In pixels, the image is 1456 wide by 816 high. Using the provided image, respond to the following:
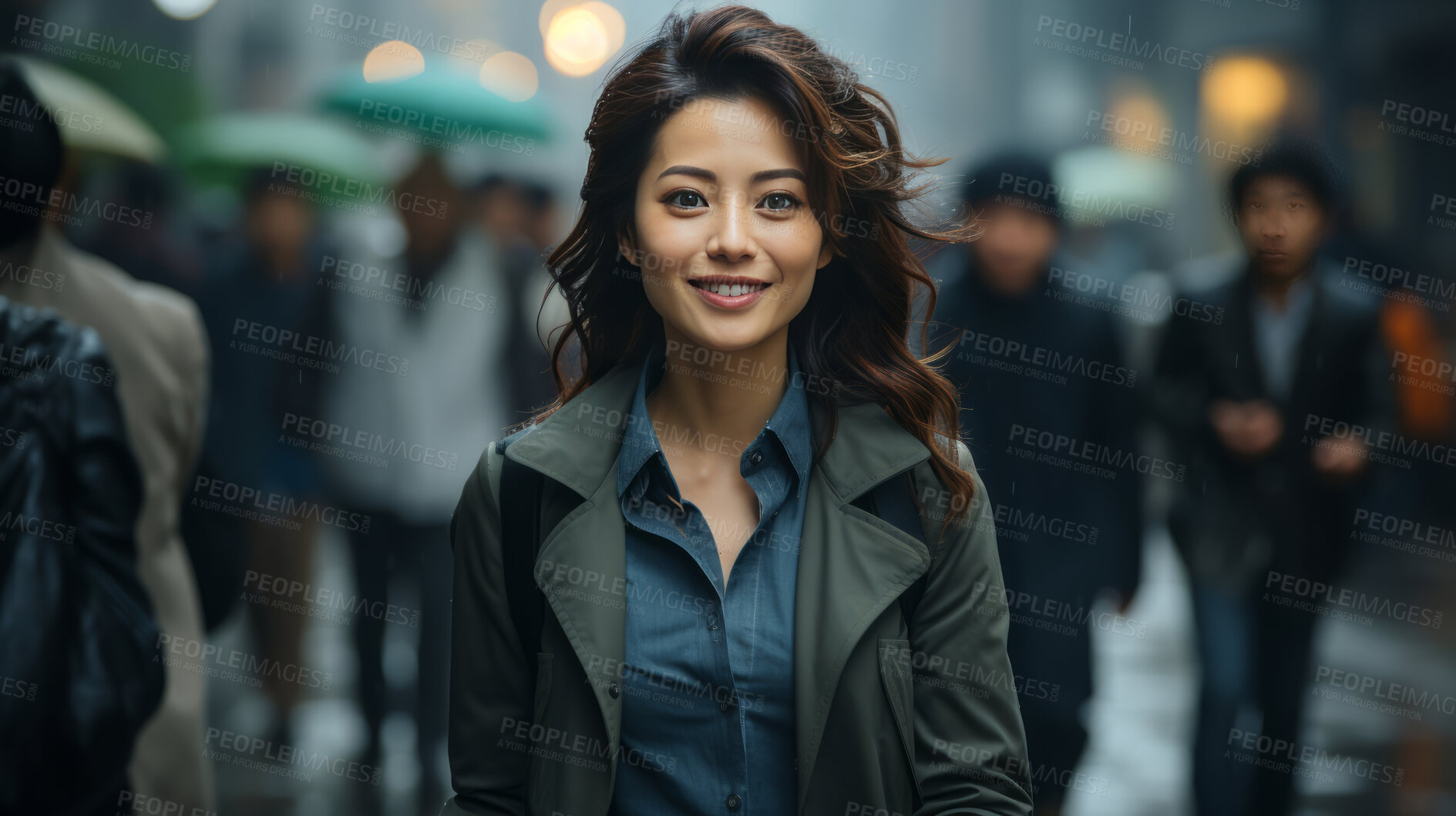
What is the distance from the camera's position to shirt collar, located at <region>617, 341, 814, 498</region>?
6.47ft

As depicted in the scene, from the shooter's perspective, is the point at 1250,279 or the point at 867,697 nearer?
the point at 867,697

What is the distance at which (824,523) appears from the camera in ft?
6.31

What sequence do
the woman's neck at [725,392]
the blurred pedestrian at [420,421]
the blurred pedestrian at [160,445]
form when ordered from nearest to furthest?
the woman's neck at [725,392] < the blurred pedestrian at [160,445] < the blurred pedestrian at [420,421]

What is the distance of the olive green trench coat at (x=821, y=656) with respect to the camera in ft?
5.96

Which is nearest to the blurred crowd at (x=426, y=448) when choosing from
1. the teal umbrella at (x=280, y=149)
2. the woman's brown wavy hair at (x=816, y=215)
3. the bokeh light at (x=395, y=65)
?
the woman's brown wavy hair at (x=816, y=215)

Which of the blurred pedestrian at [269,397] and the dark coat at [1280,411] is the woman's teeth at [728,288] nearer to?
the dark coat at [1280,411]

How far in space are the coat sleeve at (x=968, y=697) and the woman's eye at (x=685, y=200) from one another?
636mm

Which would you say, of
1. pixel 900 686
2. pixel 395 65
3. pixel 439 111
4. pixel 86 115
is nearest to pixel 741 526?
pixel 900 686

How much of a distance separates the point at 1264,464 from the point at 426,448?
3.16 metres

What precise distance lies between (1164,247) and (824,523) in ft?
36.3

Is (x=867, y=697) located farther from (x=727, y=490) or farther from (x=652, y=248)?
(x=652, y=248)

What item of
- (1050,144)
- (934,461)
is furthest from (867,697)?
(1050,144)

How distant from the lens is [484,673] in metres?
1.92

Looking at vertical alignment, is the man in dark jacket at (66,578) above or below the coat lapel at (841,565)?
below
